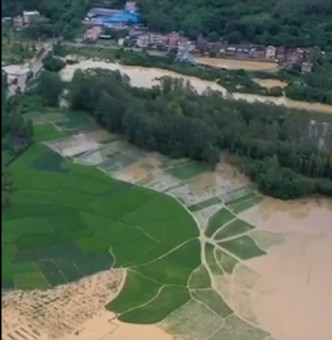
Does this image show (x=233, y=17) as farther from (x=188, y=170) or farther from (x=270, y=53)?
(x=188, y=170)

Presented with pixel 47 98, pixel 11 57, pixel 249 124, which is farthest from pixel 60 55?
pixel 249 124

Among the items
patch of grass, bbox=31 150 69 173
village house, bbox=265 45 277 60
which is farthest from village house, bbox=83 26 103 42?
patch of grass, bbox=31 150 69 173

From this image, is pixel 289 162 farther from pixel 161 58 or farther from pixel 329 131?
pixel 161 58

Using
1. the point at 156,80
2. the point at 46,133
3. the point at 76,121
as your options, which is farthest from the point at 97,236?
the point at 156,80

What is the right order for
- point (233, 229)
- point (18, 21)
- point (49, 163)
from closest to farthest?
point (233, 229) < point (49, 163) < point (18, 21)

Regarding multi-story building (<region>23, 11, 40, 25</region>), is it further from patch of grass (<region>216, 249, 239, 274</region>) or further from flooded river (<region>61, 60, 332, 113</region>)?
patch of grass (<region>216, 249, 239, 274</region>)

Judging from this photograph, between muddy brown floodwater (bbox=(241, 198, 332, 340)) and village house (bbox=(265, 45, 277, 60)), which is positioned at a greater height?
village house (bbox=(265, 45, 277, 60))

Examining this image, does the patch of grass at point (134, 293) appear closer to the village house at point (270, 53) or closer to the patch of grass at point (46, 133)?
the patch of grass at point (46, 133)
